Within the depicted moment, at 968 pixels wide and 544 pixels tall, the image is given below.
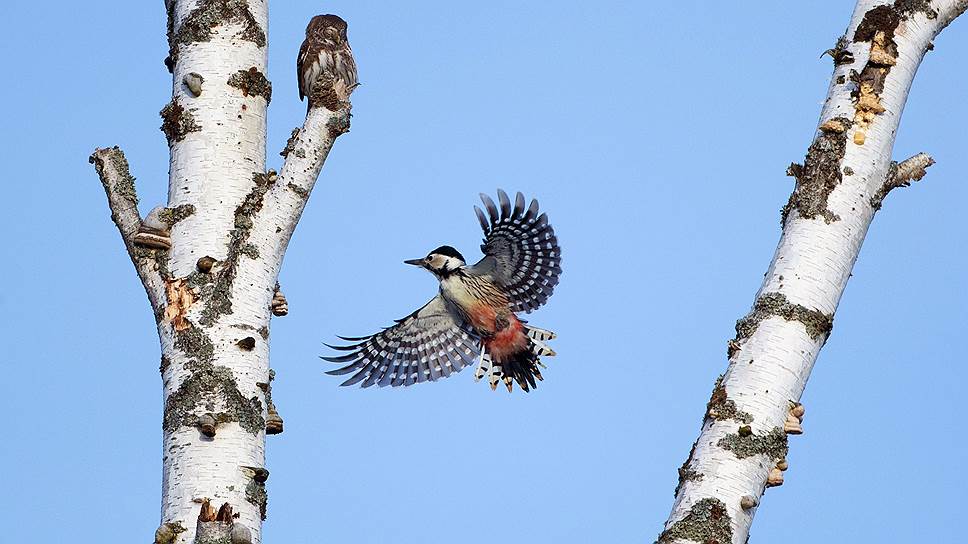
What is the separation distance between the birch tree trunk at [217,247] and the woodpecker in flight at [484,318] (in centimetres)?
487

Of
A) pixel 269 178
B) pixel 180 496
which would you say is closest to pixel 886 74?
pixel 269 178

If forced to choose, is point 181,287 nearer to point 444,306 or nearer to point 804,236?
point 804,236

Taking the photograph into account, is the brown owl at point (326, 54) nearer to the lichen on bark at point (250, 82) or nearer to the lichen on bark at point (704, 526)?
the lichen on bark at point (250, 82)

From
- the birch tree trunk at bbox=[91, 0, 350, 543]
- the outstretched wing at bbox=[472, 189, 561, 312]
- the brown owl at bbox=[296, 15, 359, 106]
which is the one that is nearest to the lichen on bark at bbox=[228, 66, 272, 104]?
the birch tree trunk at bbox=[91, 0, 350, 543]

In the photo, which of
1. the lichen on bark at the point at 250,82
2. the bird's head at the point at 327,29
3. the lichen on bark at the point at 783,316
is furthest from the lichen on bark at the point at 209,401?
the bird's head at the point at 327,29

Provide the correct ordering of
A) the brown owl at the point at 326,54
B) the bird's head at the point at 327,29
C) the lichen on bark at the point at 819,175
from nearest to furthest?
the lichen on bark at the point at 819,175 < the brown owl at the point at 326,54 < the bird's head at the point at 327,29

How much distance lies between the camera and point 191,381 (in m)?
4.33

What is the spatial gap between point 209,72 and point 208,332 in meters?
1.23

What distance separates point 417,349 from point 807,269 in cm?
691

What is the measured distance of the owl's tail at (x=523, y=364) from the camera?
34.8 ft

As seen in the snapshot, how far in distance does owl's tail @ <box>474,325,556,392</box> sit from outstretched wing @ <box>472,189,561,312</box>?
0.27 metres

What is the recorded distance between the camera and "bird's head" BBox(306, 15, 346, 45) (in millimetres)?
8319

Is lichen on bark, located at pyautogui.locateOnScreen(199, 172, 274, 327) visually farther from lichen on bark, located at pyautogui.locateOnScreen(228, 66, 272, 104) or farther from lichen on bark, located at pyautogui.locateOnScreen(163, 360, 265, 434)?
lichen on bark, located at pyautogui.locateOnScreen(228, 66, 272, 104)

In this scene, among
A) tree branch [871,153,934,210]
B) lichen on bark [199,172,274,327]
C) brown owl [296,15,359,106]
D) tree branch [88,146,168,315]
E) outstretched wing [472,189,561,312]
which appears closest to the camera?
lichen on bark [199,172,274,327]
